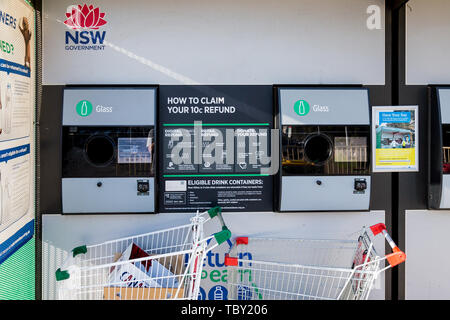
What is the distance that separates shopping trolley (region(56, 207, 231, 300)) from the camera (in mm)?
2258

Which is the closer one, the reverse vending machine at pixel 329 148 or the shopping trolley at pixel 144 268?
the shopping trolley at pixel 144 268

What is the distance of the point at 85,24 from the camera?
300cm

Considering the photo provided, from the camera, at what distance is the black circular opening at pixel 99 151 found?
2941mm

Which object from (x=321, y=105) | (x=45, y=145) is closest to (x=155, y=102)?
(x=45, y=145)

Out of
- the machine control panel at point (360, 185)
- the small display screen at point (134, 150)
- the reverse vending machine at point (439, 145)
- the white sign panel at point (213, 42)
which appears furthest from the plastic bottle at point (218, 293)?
the reverse vending machine at point (439, 145)

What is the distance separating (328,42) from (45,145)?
7.49 ft

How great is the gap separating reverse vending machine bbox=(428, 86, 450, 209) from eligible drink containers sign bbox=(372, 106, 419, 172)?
11 cm

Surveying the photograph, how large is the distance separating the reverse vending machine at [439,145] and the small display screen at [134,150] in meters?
2.13

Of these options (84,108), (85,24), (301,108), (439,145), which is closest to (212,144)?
(301,108)

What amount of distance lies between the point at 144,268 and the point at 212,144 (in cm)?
101

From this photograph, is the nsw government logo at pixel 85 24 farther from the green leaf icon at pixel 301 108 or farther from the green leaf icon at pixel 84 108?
the green leaf icon at pixel 301 108

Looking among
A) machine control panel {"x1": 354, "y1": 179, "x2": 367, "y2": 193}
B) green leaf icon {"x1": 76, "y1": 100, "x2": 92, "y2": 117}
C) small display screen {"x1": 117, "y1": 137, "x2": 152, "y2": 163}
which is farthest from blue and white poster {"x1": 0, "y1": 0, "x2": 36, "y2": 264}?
machine control panel {"x1": 354, "y1": 179, "x2": 367, "y2": 193}

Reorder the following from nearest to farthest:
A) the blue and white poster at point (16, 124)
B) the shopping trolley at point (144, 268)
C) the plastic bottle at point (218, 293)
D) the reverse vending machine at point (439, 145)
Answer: the shopping trolley at point (144, 268) < the blue and white poster at point (16, 124) < the reverse vending machine at point (439, 145) < the plastic bottle at point (218, 293)

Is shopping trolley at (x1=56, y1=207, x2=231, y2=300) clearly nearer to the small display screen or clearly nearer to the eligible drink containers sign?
the small display screen
